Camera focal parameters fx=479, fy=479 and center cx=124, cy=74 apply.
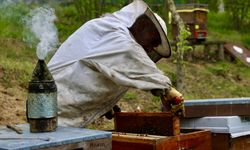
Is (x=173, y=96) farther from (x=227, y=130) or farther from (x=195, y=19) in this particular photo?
(x=195, y=19)

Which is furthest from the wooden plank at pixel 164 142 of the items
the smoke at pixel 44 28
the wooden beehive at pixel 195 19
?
the wooden beehive at pixel 195 19

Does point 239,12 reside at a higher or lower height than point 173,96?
higher

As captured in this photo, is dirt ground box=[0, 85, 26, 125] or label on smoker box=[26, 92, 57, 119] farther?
dirt ground box=[0, 85, 26, 125]

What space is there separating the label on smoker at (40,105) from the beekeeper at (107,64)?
59cm

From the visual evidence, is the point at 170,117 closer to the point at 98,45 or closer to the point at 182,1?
the point at 98,45

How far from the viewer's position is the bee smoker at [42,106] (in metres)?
3.25

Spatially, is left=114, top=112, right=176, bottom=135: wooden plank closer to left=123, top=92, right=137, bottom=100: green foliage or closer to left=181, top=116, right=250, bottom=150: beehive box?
left=181, top=116, right=250, bottom=150: beehive box

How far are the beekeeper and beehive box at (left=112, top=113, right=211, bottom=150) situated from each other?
349mm

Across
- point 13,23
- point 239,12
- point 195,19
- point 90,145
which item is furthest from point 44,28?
point 239,12

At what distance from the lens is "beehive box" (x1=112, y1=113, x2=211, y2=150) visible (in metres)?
3.68

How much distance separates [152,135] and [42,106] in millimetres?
1164

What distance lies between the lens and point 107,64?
3.77m

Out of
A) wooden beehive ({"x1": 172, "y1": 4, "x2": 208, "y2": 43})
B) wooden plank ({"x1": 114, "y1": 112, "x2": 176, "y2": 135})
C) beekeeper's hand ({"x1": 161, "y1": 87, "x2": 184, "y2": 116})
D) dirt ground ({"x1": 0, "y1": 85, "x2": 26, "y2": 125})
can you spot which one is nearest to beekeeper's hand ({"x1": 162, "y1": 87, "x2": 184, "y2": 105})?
beekeeper's hand ({"x1": 161, "y1": 87, "x2": 184, "y2": 116})

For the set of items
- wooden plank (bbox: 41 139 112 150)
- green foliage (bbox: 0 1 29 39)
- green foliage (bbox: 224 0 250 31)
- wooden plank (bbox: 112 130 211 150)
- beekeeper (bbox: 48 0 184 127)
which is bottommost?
wooden plank (bbox: 112 130 211 150)
